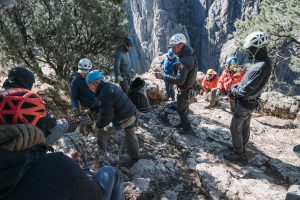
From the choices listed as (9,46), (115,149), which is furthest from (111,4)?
(115,149)

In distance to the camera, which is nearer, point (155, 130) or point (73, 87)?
point (73, 87)

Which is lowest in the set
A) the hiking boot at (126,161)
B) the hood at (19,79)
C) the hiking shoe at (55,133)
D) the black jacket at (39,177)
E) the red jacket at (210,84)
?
the hiking boot at (126,161)

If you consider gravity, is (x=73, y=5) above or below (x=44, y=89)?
above

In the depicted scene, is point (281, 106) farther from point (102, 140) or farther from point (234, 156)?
point (102, 140)

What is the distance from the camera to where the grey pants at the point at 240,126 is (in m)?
5.78

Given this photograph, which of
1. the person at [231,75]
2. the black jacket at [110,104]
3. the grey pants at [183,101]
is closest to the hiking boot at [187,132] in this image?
the grey pants at [183,101]

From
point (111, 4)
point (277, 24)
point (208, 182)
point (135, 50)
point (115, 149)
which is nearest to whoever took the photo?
point (208, 182)

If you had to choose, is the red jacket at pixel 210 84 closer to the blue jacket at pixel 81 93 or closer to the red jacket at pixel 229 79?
the red jacket at pixel 229 79

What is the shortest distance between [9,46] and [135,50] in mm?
53171

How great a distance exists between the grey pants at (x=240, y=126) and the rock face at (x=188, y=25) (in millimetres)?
49473

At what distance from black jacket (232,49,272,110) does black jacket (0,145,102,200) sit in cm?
402

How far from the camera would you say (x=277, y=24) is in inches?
502

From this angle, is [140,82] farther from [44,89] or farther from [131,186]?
[44,89]

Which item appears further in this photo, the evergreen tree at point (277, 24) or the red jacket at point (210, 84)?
the evergreen tree at point (277, 24)
